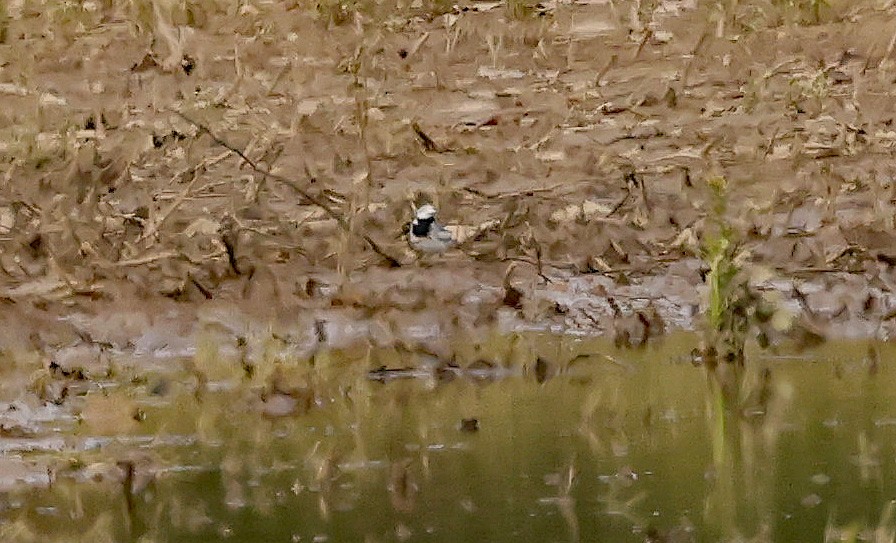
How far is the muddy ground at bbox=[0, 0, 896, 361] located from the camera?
6.09 m

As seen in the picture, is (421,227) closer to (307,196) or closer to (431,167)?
(307,196)

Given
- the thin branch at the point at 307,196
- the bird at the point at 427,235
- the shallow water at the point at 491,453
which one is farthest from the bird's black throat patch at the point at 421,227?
the shallow water at the point at 491,453

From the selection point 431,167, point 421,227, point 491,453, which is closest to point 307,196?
point 421,227

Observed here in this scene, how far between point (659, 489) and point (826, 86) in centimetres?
345

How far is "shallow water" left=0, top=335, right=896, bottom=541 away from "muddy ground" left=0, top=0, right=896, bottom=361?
0.34 m

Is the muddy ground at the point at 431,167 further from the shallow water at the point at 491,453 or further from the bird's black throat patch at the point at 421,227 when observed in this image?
the shallow water at the point at 491,453

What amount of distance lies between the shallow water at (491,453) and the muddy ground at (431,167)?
0.34 meters

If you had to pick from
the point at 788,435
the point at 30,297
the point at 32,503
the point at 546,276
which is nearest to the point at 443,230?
the point at 546,276

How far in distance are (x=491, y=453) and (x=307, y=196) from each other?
1927 mm

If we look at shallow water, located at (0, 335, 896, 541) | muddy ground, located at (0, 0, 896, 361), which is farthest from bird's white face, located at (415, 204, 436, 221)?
shallow water, located at (0, 335, 896, 541)

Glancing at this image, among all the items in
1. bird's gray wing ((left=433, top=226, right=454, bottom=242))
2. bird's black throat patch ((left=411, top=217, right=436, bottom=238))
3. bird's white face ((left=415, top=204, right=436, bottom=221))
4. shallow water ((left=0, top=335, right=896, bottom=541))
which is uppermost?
bird's white face ((left=415, top=204, right=436, bottom=221))

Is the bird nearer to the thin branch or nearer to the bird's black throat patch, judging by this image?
the bird's black throat patch

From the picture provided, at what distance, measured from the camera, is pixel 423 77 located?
26.0 feet

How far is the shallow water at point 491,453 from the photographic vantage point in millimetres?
4324
